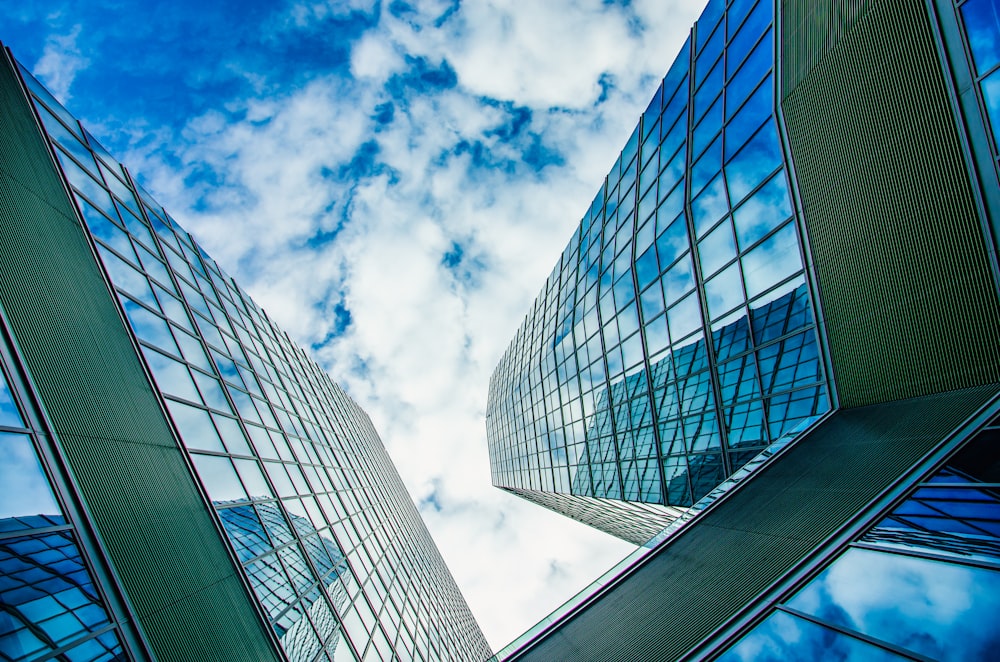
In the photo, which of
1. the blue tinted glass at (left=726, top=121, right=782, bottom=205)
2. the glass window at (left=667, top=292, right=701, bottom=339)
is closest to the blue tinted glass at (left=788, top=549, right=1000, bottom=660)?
the glass window at (left=667, top=292, right=701, bottom=339)

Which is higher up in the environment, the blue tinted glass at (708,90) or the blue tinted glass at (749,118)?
the blue tinted glass at (708,90)

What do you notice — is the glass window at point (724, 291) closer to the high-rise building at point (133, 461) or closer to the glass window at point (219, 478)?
the high-rise building at point (133, 461)

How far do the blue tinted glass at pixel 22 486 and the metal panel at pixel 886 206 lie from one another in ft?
49.4

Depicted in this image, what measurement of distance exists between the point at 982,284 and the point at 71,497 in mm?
15047

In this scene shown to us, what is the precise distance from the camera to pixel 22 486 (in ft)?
20.0

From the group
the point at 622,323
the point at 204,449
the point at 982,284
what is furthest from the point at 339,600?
the point at 982,284

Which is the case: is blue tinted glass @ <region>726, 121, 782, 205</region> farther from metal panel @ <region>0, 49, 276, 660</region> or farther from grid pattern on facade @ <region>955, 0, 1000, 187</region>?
metal panel @ <region>0, 49, 276, 660</region>

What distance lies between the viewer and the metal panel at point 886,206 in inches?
331

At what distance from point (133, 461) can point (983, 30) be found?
51.4 ft

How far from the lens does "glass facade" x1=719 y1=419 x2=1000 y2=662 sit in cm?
507

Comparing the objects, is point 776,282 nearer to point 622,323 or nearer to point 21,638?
point 622,323

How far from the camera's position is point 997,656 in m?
4.45

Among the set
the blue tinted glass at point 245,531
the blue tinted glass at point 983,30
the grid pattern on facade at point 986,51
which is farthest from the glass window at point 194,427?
the blue tinted glass at point 983,30

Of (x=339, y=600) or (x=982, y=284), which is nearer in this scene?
(x=982, y=284)
